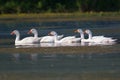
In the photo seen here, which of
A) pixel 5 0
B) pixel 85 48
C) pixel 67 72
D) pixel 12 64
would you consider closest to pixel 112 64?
pixel 67 72

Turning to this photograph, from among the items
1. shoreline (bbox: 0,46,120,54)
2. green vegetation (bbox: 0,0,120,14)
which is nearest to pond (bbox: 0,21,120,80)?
shoreline (bbox: 0,46,120,54)

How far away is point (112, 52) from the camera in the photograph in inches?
1012

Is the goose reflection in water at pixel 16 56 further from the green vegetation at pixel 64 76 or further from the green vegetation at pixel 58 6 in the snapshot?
the green vegetation at pixel 58 6

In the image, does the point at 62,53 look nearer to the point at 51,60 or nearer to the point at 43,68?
the point at 51,60

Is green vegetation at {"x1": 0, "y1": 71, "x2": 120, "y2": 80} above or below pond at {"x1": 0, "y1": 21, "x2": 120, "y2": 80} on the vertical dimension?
above

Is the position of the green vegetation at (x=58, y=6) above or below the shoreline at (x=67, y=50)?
A: below

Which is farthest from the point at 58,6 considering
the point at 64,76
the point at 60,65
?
the point at 64,76

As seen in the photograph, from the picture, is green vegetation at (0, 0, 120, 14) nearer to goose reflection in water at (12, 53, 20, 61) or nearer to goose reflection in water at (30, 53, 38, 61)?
goose reflection in water at (12, 53, 20, 61)

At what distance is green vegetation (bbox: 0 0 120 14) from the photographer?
6291cm

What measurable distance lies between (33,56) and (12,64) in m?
2.54

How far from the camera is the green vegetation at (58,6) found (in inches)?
2477

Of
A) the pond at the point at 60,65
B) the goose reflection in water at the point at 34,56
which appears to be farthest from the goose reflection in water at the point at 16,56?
the goose reflection in water at the point at 34,56

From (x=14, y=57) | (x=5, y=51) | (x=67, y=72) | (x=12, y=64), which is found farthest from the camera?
(x=5, y=51)

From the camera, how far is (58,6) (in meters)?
63.7
